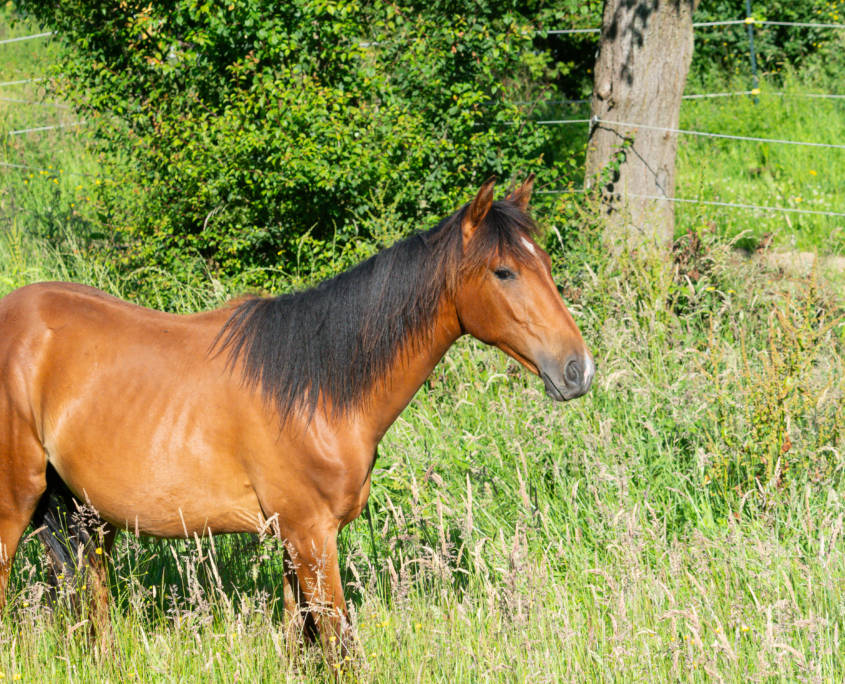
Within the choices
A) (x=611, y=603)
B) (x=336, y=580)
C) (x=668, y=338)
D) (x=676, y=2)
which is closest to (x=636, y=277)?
(x=668, y=338)

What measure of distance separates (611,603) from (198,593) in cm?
143

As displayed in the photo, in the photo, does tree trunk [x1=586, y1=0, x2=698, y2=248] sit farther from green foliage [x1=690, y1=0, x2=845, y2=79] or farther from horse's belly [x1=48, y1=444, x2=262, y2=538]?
green foliage [x1=690, y1=0, x2=845, y2=79]

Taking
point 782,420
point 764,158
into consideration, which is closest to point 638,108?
point 782,420

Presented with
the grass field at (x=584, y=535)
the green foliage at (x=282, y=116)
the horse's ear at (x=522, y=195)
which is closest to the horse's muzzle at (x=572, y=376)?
the grass field at (x=584, y=535)

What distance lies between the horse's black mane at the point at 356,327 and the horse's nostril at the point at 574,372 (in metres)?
0.50

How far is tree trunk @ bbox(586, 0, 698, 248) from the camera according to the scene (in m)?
5.55

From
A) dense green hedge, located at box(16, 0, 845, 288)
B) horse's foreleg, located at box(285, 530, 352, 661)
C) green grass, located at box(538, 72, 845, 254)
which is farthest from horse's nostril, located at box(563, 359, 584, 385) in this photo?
green grass, located at box(538, 72, 845, 254)

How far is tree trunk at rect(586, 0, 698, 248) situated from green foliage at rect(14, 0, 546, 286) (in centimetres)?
61

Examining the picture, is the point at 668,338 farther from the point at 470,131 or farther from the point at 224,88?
the point at 224,88

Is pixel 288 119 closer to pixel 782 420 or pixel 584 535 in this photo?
pixel 584 535

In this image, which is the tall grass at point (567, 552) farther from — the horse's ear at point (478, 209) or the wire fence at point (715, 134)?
the wire fence at point (715, 134)

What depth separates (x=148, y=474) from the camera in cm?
272

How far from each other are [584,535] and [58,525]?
7.92ft

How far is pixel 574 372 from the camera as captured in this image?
8.13 feet
